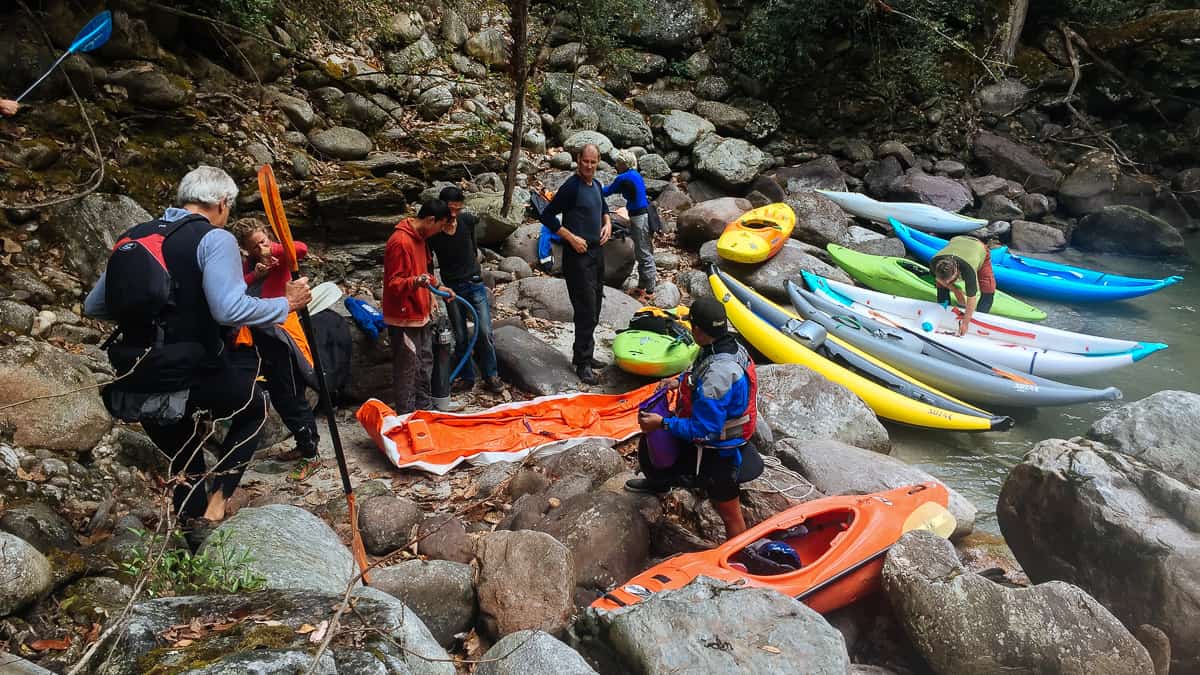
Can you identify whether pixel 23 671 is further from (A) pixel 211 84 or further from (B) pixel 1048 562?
(A) pixel 211 84

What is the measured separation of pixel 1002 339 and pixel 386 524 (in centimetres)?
678

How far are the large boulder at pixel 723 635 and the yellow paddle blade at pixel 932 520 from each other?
4.46 ft

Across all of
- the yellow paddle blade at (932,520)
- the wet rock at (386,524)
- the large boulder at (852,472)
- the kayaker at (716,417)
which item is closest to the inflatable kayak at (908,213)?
the large boulder at (852,472)

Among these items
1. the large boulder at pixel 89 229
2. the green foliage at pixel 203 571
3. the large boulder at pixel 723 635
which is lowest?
the large boulder at pixel 723 635

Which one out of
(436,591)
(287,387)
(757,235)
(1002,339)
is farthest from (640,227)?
(436,591)

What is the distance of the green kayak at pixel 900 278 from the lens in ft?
28.5

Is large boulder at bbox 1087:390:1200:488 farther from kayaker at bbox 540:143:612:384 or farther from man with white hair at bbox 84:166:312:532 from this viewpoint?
man with white hair at bbox 84:166:312:532

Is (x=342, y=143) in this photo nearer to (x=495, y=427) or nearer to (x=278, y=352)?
(x=495, y=427)

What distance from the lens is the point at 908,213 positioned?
11.6 m

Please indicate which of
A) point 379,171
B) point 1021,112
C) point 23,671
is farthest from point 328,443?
point 1021,112

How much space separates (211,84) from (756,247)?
6.08m

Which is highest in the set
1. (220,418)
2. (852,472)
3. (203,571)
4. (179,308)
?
(179,308)

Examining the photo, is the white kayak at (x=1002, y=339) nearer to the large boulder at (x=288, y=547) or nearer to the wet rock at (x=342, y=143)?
the wet rock at (x=342, y=143)

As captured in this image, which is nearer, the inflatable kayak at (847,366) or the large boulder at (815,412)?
the large boulder at (815,412)
